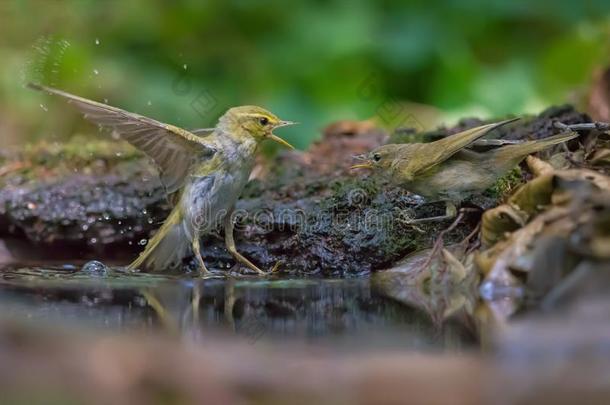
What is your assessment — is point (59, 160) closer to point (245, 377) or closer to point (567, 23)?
point (245, 377)

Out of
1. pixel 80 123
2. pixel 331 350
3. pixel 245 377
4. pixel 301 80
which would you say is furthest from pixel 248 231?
pixel 80 123

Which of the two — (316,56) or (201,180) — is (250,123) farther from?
(316,56)

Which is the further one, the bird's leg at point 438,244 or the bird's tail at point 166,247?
the bird's tail at point 166,247

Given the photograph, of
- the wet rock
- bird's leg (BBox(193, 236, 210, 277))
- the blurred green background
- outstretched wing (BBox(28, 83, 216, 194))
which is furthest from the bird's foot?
the blurred green background

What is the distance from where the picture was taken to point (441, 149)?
14.7 feet

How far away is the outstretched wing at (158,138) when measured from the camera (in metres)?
4.39

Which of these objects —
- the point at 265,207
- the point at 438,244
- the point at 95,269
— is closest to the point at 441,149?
the point at 438,244

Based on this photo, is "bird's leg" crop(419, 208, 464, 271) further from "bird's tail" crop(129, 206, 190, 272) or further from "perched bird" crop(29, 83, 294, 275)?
"bird's tail" crop(129, 206, 190, 272)

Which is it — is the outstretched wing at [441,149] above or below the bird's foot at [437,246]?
above

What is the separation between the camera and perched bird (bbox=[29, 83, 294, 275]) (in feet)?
15.8

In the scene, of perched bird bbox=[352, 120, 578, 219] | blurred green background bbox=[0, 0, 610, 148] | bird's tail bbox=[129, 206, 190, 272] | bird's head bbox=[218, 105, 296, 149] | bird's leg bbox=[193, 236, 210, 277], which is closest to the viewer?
perched bird bbox=[352, 120, 578, 219]

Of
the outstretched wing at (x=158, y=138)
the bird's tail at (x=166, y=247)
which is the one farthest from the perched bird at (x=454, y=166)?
the bird's tail at (x=166, y=247)

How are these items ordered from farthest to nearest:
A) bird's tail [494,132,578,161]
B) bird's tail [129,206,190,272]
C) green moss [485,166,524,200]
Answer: bird's tail [129,206,190,272]
green moss [485,166,524,200]
bird's tail [494,132,578,161]

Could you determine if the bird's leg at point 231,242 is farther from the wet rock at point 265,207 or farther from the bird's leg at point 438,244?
the bird's leg at point 438,244
